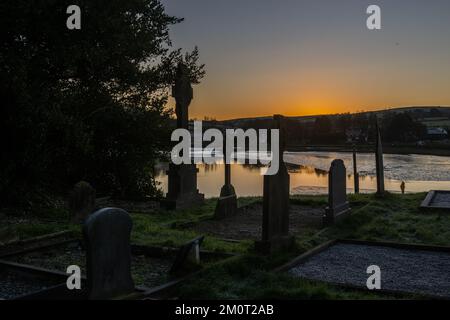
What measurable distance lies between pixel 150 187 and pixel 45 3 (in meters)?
8.21

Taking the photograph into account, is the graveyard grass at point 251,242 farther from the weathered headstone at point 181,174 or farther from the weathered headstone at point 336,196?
the weathered headstone at point 181,174

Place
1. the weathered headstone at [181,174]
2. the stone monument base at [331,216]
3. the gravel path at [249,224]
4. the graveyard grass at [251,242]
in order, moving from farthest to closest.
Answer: the weathered headstone at [181,174] < the stone monument base at [331,216] < the gravel path at [249,224] < the graveyard grass at [251,242]

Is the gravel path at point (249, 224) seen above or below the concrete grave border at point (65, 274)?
below

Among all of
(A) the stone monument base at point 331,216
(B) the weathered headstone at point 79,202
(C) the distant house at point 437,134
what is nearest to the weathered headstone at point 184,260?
(A) the stone monument base at point 331,216

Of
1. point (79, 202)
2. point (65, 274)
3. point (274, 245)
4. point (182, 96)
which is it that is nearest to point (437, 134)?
point (182, 96)

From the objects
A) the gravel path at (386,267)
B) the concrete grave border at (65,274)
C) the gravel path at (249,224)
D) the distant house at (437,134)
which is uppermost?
the distant house at (437,134)

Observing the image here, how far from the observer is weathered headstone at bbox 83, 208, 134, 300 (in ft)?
15.6

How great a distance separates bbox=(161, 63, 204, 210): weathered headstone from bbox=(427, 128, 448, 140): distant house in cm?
8572

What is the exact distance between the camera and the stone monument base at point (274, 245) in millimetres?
7156

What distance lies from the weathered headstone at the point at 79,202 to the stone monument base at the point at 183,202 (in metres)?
2.79

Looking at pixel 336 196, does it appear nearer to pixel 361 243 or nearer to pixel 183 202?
pixel 361 243

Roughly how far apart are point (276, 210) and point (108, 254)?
3.31 meters

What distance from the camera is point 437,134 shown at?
91.6m
